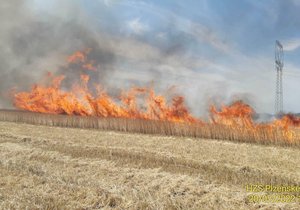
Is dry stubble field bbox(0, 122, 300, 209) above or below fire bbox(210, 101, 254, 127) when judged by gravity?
below

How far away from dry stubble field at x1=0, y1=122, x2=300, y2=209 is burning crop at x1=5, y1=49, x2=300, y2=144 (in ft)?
8.19

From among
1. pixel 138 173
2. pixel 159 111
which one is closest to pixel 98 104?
pixel 159 111

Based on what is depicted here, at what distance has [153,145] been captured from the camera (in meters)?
19.1

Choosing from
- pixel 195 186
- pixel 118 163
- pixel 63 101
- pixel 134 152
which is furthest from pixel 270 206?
pixel 63 101

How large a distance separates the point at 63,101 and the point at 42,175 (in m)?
25.5

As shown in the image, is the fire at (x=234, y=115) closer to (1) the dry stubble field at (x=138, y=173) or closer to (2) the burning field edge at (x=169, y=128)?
(2) the burning field edge at (x=169, y=128)

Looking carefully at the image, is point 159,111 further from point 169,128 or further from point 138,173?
point 138,173

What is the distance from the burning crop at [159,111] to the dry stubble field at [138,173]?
8.19 feet

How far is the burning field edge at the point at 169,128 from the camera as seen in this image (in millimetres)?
21156

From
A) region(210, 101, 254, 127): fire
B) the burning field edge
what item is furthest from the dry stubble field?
region(210, 101, 254, 127): fire

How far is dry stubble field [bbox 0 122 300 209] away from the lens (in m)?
8.47

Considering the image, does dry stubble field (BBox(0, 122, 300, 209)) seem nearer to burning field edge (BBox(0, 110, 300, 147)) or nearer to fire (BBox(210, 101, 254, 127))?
burning field edge (BBox(0, 110, 300, 147))

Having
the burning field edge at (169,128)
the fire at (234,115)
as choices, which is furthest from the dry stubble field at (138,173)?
the fire at (234,115)

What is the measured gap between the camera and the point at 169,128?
24.5 m
